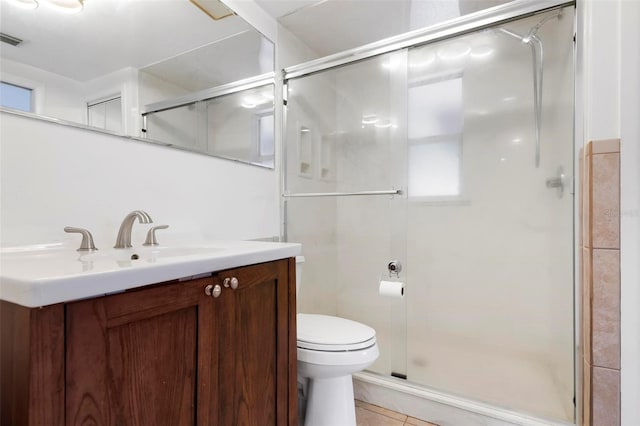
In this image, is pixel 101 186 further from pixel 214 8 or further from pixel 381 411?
pixel 381 411

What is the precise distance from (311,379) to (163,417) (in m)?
0.84

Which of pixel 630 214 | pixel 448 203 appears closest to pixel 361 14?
pixel 448 203

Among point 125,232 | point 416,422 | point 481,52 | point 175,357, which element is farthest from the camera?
point 481,52

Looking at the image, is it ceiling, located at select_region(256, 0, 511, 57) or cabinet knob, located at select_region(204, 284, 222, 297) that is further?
ceiling, located at select_region(256, 0, 511, 57)

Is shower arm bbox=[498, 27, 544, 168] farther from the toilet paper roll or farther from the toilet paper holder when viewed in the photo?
the toilet paper roll

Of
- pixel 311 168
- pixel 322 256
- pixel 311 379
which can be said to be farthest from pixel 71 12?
pixel 322 256

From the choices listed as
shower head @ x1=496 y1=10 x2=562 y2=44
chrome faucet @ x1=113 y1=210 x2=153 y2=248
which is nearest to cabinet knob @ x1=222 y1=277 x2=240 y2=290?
chrome faucet @ x1=113 y1=210 x2=153 y2=248

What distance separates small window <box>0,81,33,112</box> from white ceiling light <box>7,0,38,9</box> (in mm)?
234

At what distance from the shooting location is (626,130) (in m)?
1.09

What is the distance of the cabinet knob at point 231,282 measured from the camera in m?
0.82

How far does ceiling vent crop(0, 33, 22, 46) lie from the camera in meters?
0.91

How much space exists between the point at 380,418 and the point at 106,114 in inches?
69.4

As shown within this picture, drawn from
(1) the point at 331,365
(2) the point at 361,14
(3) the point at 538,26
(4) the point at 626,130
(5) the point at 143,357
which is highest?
(2) the point at 361,14

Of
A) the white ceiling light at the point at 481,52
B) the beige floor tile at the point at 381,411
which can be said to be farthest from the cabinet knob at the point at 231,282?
the white ceiling light at the point at 481,52
